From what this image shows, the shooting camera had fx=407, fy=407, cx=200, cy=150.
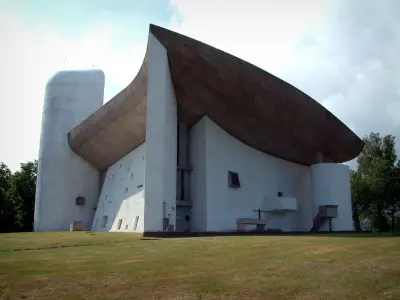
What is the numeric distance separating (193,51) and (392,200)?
2912 cm

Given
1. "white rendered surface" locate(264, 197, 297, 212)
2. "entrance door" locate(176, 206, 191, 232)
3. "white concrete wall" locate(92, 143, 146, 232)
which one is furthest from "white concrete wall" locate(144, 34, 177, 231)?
"white rendered surface" locate(264, 197, 297, 212)

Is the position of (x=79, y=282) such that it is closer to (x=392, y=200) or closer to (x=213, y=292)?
(x=213, y=292)

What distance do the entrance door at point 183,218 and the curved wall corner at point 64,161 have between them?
11744 millimetres

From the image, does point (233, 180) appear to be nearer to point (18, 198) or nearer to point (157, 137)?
point (157, 137)

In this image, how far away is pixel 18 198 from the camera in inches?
1602

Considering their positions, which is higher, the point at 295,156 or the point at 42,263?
the point at 295,156

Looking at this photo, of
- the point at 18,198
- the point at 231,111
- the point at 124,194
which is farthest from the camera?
the point at 18,198

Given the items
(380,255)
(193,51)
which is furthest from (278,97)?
(380,255)

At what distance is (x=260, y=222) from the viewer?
949 inches

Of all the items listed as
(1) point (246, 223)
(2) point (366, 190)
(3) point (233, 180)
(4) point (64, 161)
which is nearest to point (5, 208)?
(4) point (64, 161)

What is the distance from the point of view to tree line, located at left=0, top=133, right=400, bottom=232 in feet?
126

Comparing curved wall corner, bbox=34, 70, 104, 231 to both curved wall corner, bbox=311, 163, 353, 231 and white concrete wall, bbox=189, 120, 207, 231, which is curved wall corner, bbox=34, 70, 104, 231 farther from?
curved wall corner, bbox=311, 163, 353, 231

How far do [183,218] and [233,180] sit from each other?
12.7 feet

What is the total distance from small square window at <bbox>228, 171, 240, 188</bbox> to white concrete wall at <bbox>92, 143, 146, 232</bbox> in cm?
534
